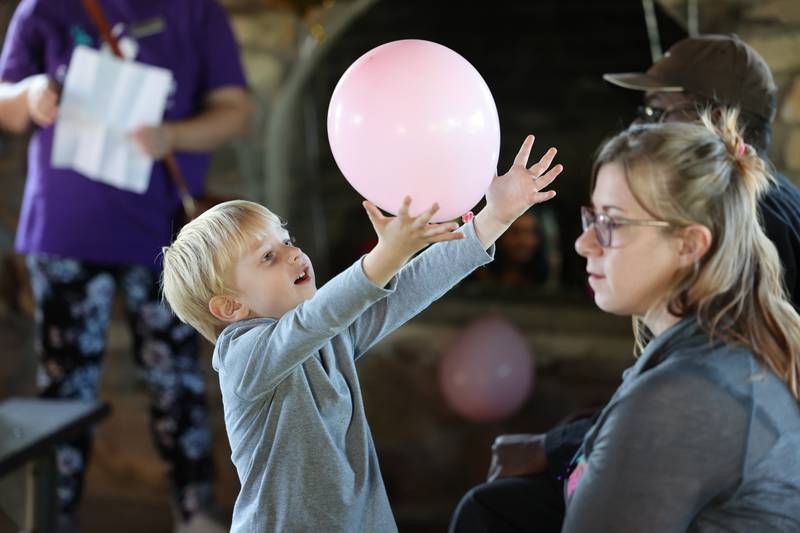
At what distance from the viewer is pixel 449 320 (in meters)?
2.81

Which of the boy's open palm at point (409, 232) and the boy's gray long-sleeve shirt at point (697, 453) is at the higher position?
the boy's open palm at point (409, 232)

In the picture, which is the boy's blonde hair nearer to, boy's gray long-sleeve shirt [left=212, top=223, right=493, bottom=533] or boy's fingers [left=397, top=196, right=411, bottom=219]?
boy's gray long-sleeve shirt [left=212, top=223, right=493, bottom=533]

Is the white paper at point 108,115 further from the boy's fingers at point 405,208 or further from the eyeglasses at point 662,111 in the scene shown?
the boy's fingers at point 405,208

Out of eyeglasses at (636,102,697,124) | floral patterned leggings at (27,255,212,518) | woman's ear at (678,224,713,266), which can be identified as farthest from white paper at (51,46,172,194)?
woman's ear at (678,224,713,266)

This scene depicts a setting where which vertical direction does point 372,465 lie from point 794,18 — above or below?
below

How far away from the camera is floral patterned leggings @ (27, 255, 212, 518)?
207 centimetres

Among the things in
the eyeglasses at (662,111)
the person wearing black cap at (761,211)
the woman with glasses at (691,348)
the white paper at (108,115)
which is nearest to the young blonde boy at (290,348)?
the woman with glasses at (691,348)

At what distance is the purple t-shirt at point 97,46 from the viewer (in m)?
2.03

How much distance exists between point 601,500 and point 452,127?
1.42 ft

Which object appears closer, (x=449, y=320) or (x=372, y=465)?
(x=372, y=465)

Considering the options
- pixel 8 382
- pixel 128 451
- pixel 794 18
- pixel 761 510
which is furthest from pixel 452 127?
pixel 8 382

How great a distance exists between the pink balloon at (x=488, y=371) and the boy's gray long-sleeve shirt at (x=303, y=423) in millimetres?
1262

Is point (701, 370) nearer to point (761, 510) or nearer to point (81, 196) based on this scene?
point (761, 510)

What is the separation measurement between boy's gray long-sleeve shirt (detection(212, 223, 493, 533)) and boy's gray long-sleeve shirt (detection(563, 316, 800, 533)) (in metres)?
0.28
